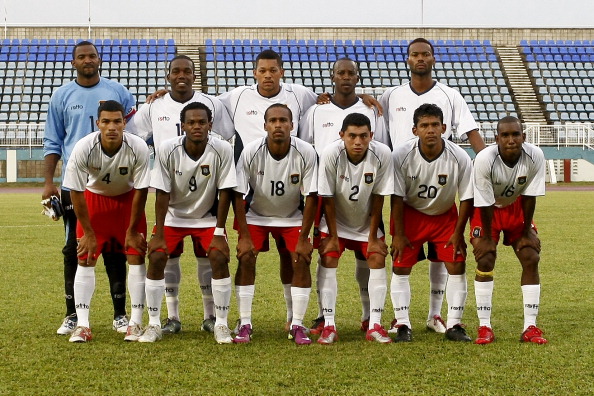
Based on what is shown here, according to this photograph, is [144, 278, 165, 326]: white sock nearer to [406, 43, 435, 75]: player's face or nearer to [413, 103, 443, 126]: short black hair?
[413, 103, 443, 126]: short black hair

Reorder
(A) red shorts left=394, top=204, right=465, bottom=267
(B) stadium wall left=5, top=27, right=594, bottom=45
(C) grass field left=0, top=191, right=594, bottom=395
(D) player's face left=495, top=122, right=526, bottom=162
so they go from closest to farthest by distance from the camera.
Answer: (C) grass field left=0, top=191, right=594, bottom=395 → (D) player's face left=495, top=122, right=526, bottom=162 → (A) red shorts left=394, top=204, right=465, bottom=267 → (B) stadium wall left=5, top=27, right=594, bottom=45

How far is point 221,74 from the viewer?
119 feet

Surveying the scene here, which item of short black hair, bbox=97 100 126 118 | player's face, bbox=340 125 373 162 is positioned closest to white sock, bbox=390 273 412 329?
Answer: player's face, bbox=340 125 373 162

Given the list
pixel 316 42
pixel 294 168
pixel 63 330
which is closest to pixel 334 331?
pixel 294 168

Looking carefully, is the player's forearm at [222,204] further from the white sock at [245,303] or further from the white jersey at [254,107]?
the white jersey at [254,107]

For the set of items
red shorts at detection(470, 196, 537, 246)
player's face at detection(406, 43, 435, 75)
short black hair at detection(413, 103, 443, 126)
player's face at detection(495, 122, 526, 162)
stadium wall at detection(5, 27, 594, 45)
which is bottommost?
red shorts at detection(470, 196, 537, 246)

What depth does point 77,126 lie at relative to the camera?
6.10 metres

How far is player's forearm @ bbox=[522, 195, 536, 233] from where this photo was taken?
18.2ft

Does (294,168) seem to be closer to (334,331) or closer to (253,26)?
(334,331)

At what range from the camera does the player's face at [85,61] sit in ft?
19.7

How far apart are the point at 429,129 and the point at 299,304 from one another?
1.44 meters

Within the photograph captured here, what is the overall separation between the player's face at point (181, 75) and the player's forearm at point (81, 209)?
3.55ft

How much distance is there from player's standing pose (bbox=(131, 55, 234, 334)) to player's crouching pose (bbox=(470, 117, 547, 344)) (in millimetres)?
1908

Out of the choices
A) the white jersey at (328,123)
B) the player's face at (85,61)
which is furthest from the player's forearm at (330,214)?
the player's face at (85,61)
